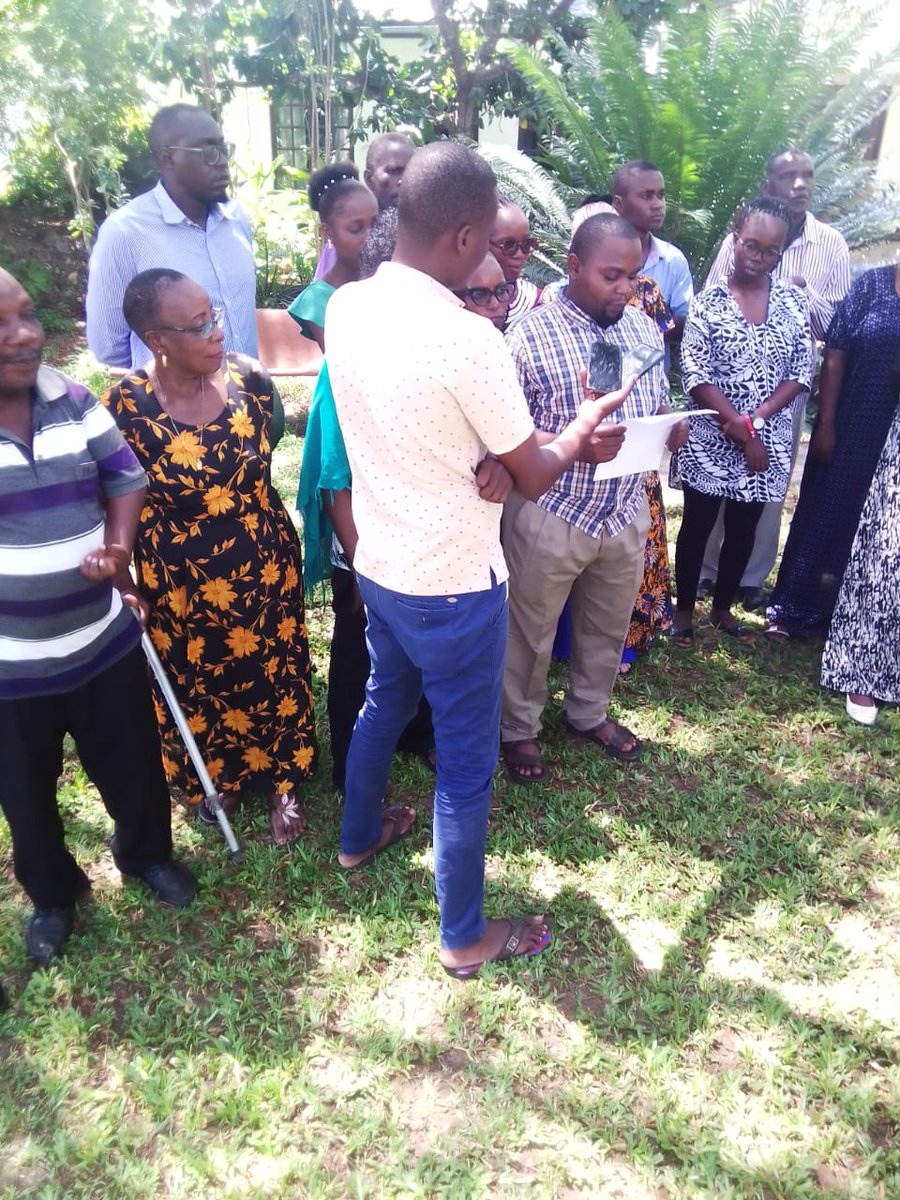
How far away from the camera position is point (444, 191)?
5.67 ft

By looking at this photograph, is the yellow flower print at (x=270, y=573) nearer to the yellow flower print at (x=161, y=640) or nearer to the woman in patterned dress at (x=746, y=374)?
the yellow flower print at (x=161, y=640)

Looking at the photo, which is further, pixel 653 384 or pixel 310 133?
pixel 310 133

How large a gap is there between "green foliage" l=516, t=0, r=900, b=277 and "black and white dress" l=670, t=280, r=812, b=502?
3891 millimetres

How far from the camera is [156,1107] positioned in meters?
2.09

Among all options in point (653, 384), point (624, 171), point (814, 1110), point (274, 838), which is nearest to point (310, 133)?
point (624, 171)

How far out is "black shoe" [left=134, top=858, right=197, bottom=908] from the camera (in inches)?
105

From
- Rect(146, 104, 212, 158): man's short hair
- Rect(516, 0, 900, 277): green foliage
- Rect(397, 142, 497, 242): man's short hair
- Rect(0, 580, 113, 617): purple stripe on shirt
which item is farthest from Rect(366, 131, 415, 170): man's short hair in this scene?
Rect(516, 0, 900, 277): green foliage

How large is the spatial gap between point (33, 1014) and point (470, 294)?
230 cm

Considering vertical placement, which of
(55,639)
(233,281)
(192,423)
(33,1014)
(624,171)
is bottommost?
(33,1014)

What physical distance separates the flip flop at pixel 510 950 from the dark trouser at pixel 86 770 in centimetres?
97

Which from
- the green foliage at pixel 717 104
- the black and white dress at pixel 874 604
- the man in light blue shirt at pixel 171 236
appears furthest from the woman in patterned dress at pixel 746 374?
the green foliage at pixel 717 104

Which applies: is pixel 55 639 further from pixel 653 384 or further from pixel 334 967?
pixel 653 384

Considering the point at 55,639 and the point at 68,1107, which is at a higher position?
the point at 55,639

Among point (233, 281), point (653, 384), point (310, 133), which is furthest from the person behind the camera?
point (310, 133)
